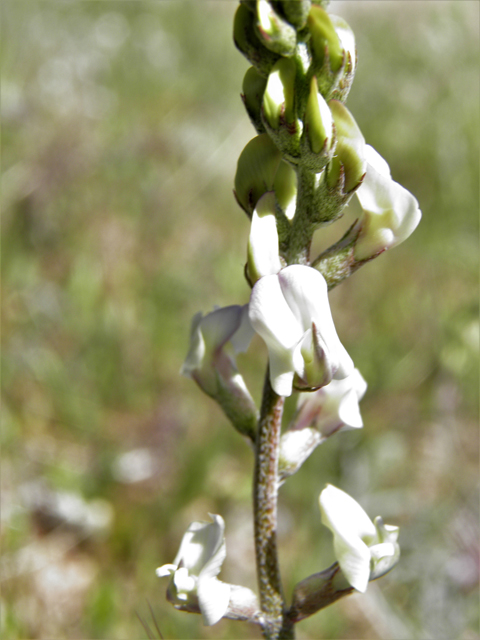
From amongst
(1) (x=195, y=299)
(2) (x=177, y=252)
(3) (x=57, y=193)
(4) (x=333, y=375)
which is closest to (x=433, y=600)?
(4) (x=333, y=375)

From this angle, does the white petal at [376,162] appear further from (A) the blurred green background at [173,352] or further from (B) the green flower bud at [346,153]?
(A) the blurred green background at [173,352]

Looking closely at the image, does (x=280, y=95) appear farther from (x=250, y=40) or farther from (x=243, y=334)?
(x=243, y=334)

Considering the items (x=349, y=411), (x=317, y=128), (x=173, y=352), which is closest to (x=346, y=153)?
(x=317, y=128)

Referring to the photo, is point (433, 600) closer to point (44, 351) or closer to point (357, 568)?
point (357, 568)

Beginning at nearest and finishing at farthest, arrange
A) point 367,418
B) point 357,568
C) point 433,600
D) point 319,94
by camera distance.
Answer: point 319,94
point 357,568
point 433,600
point 367,418

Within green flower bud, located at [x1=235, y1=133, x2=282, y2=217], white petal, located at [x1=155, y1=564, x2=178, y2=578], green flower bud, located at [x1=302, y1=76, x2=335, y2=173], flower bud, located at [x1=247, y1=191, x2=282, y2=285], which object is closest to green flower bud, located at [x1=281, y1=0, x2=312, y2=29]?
green flower bud, located at [x1=302, y1=76, x2=335, y2=173]

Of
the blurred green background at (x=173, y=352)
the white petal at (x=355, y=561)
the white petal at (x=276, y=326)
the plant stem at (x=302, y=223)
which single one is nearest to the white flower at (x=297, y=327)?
the white petal at (x=276, y=326)
